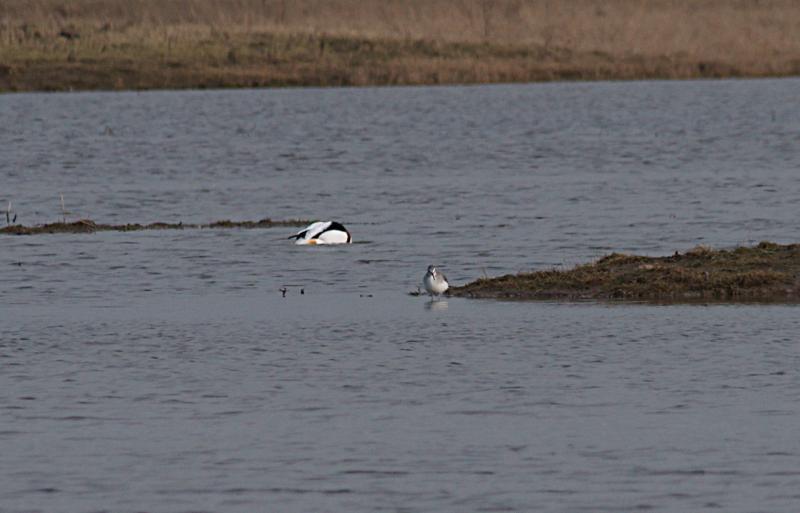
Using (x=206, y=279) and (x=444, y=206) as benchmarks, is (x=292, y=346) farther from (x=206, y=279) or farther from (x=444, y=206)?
(x=444, y=206)

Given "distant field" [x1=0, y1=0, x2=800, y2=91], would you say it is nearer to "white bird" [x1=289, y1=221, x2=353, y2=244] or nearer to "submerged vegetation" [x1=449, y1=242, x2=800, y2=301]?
"white bird" [x1=289, y1=221, x2=353, y2=244]

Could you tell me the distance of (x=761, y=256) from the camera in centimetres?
1809

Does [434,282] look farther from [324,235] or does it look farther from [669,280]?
[324,235]

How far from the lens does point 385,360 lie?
14.4m

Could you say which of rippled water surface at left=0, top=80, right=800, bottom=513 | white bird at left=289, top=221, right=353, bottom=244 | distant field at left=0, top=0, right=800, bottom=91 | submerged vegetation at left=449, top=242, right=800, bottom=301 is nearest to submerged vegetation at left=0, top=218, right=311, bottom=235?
rippled water surface at left=0, top=80, right=800, bottom=513

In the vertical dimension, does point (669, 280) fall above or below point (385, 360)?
above

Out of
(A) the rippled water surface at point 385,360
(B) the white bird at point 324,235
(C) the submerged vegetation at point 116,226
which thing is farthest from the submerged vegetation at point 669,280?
(C) the submerged vegetation at point 116,226

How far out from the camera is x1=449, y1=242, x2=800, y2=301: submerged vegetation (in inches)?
672

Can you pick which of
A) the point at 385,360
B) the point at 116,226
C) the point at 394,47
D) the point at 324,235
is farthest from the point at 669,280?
the point at 394,47

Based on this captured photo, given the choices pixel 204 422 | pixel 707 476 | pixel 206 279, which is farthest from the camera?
pixel 206 279

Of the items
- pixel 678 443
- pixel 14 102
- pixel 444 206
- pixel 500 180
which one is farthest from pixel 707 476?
pixel 14 102

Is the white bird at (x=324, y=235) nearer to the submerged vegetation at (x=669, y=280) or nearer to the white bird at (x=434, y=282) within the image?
the submerged vegetation at (x=669, y=280)

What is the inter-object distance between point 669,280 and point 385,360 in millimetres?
3973

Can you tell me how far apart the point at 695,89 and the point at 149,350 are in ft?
185
